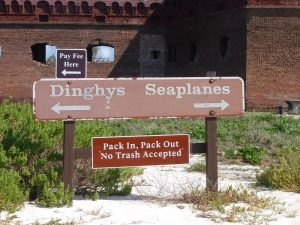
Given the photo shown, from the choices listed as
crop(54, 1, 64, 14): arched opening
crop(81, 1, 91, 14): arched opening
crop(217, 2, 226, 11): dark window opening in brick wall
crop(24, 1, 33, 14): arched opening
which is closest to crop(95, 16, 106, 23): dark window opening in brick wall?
crop(81, 1, 91, 14): arched opening

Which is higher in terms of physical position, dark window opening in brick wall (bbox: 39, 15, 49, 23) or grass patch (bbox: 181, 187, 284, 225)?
dark window opening in brick wall (bbox: 39, 15, 49, 23)

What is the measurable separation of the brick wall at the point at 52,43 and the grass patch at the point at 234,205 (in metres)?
22.4

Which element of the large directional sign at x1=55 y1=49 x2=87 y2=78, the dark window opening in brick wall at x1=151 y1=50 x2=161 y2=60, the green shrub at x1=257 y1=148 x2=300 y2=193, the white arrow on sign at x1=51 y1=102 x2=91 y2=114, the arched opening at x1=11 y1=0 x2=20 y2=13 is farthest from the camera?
the dark window opening in brick wall at x1=151 y1=50 x2=161 y2=60

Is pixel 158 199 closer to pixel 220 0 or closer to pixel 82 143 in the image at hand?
pixel 82 143

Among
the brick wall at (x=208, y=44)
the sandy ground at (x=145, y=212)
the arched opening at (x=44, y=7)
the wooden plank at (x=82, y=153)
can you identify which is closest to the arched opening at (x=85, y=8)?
the arched opening at (x=44, y=7)

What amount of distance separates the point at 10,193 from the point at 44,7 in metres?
23.5

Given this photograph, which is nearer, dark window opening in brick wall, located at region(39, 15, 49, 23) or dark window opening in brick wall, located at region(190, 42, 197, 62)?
dark window opening in brick wall, located at region(190, 42, 197, 62)

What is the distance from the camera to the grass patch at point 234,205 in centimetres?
509

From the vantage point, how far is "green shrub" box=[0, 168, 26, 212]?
517cm

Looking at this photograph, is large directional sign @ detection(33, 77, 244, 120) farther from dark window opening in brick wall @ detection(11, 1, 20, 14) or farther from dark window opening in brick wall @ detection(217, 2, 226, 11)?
dark window opening in brick wall @ detection(11, 1, 20, 14)

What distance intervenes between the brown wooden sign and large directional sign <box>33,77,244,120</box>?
26cm

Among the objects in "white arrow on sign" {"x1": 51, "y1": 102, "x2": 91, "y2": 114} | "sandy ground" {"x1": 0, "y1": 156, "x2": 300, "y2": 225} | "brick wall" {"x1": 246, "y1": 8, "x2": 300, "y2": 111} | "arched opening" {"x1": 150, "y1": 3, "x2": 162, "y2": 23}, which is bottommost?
"sandy ground" {"x1": 0, "y1": 156, "x2": 300, "y2": 225}

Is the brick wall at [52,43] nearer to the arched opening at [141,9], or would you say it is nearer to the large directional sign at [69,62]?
the arched opening at [141,9]

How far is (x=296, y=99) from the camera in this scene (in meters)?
21.7
